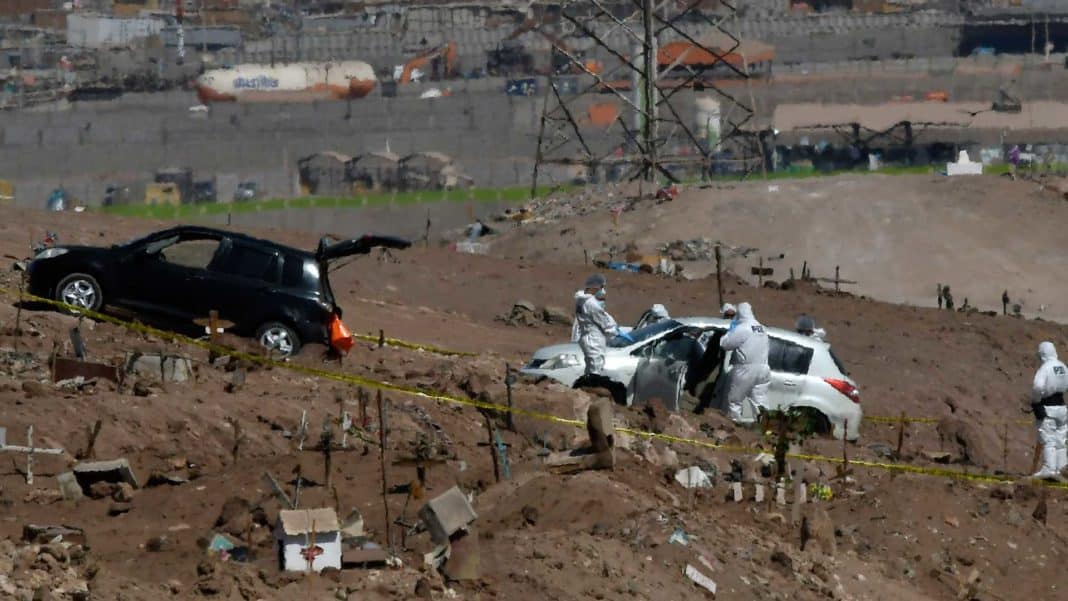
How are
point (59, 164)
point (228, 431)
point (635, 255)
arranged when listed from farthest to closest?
1. point (59, 164)
2. point (635, 255)
3. point (228, 431)

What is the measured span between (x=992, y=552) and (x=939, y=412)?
30.2 feet

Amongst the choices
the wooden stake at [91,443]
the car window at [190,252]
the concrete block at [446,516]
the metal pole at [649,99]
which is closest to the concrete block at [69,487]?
the wooden stake at [91,443]

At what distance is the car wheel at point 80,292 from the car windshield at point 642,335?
4852 millimetres

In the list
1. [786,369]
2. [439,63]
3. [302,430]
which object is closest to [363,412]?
[302,430]

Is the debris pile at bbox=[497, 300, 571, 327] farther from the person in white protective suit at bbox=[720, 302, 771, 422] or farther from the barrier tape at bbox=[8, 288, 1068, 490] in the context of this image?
the barrier tape at bbox=[8, 288, 1068, 490]

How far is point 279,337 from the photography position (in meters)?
20.5

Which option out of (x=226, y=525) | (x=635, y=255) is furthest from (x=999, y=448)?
(x=635, y=255)

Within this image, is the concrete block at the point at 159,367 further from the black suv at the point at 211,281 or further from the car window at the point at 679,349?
the car window at the point at 679,349

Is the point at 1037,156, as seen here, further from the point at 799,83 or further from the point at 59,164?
the point at 59,164

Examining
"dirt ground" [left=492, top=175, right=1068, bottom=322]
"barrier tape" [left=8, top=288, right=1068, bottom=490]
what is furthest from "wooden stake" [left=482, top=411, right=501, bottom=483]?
"dirt ground" [left=492, top=175, right=1068, bottom=322]

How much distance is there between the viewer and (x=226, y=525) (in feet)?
43.4

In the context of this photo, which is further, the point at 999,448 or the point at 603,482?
the point at 999,448

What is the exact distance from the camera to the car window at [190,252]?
2095 cm

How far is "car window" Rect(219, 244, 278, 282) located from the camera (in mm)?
20734
